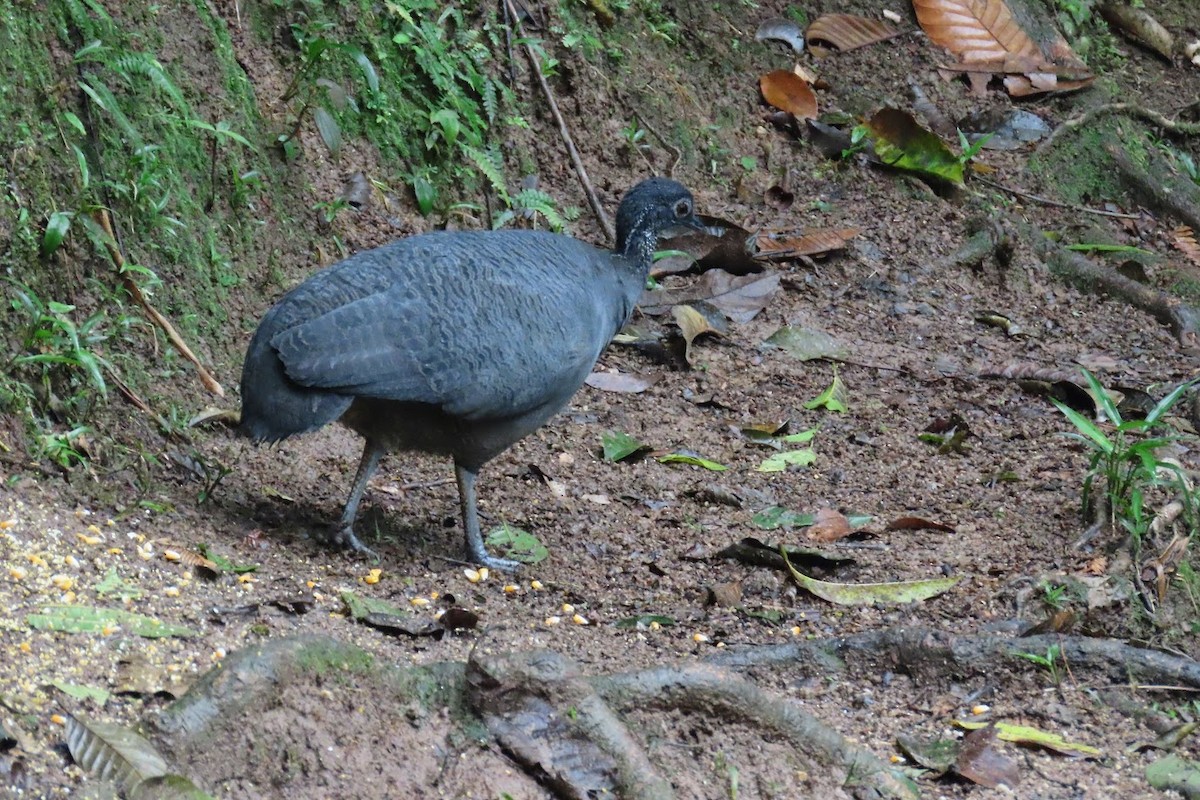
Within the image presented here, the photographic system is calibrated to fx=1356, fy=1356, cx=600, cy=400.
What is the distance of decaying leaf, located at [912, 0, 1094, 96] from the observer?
10711 millimetres

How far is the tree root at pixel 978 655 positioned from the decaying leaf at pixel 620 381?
3.06m

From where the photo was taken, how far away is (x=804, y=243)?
29.3 feet

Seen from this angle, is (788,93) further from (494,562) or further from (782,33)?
(494,562)

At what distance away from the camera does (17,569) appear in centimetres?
396

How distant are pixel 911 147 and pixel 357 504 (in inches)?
221

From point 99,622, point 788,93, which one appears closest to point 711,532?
point 99,622

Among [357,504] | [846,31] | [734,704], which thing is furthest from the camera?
[846,31]

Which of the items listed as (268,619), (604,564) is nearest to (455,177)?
(604,564)

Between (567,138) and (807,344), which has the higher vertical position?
(567,138)

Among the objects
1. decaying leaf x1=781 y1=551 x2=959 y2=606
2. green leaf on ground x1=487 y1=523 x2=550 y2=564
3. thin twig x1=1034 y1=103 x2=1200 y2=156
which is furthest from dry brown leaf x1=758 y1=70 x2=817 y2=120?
decaying leaf x1=781 y1=551 x2=959 y2=606

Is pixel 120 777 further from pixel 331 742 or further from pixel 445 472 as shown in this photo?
pixel 445 472

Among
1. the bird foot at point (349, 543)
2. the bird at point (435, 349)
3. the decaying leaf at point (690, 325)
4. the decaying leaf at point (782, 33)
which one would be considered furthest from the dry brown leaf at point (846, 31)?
the bird foot at point (349, 543)

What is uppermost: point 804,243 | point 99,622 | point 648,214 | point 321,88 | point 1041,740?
point 321,88

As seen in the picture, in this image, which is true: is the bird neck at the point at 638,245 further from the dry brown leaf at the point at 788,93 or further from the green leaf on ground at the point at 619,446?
the dry brown leaf at the point at 788,93
